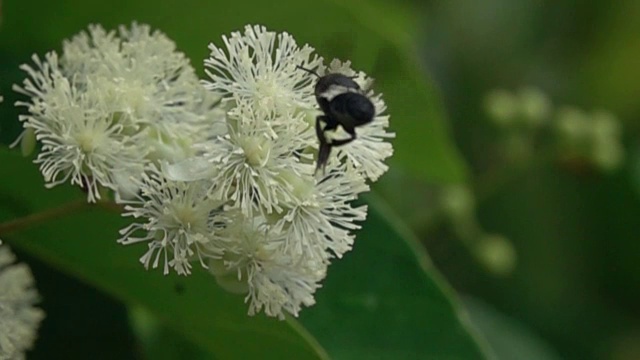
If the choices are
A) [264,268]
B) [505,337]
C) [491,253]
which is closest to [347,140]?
[264,268]

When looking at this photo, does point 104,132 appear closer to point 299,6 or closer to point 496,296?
point 299,6

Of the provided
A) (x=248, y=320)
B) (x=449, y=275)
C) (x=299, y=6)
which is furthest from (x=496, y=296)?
(x=248, y=320)

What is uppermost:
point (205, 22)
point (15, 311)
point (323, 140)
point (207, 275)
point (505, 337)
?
point (505, 337)

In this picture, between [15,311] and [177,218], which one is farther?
[15,311]

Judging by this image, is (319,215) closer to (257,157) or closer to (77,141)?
(257,157)

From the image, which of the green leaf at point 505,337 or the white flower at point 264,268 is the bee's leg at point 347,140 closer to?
the white flower at point 264,268
